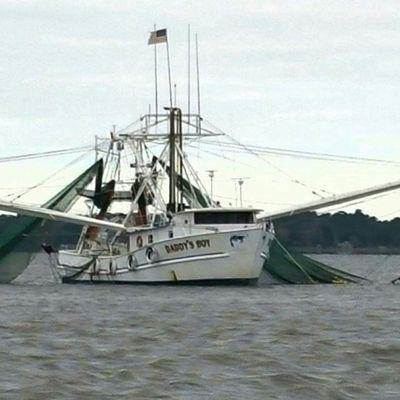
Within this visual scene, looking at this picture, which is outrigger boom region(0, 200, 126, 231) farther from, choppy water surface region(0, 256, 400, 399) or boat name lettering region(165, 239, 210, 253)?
choppy water surface region(0, 256, 400, 399)

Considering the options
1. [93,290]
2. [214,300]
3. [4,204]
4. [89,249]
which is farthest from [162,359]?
[89,249]

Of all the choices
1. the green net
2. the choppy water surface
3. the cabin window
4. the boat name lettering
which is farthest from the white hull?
the choppy water surface

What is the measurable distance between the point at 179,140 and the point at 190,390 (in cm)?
5133

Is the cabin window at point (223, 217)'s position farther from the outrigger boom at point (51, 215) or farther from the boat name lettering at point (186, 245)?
the outrigger boom at point (51, 215)

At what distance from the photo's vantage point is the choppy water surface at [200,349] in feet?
100

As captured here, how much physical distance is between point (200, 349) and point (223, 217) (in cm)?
3638

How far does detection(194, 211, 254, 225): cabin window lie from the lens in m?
73.1

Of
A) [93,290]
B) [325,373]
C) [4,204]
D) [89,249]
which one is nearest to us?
[325,373]

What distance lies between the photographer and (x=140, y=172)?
268 ft

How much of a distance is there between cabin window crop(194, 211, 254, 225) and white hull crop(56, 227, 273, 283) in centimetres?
93

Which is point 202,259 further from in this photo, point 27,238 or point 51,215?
point 27,238

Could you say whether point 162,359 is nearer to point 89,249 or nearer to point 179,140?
point 179,140

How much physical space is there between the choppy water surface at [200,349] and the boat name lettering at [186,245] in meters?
12.2

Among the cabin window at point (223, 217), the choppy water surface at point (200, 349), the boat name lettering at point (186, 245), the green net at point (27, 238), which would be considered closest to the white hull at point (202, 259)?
the boat name lettering at point (186, 245)
